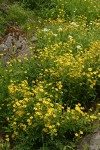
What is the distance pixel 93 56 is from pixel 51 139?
193cm

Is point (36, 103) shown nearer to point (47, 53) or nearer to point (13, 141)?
point (13, 141)

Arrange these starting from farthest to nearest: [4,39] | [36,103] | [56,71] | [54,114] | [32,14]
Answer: [32,14] < [4,39] < [56,71] < [36,103] < [54,114]

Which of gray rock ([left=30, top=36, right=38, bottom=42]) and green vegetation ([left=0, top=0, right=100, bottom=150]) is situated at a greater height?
gray rock ([left=30, top=36, right=38, bottom=42])

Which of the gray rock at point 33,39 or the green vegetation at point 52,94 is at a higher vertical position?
the gray rock at point 33,39

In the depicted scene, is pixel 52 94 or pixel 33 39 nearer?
pixel 52 94

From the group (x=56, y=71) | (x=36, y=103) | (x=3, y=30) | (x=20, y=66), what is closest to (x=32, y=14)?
(x=3, y=30)

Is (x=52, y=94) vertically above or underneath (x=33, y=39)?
underneath

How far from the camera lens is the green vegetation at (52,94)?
18.9ft

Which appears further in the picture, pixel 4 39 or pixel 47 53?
pixel 4 39

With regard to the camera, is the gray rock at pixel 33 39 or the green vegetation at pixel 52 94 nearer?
the green vegetation at pixel 52 94

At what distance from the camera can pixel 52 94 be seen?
6.45 metres

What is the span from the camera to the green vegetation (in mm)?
5758

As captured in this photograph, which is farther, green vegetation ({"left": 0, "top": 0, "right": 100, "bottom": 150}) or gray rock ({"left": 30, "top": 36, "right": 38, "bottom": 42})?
gray rock ({"left": 30, "top": 36, "right": 38, "bottom": 42})

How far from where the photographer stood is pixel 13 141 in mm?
6203
